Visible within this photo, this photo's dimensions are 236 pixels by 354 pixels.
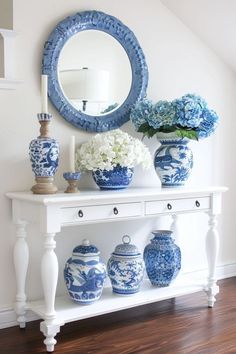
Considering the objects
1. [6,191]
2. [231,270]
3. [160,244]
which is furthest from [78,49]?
[231,270]

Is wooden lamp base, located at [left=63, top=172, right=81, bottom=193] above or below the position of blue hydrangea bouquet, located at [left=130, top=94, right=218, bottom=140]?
below

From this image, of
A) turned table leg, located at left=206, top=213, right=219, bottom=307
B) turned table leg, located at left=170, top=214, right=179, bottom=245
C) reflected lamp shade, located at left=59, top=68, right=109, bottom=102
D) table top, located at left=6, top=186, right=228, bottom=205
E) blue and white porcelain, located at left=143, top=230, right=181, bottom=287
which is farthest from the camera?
turned table leg, located at left=170, top=214, right=179, bottom=245

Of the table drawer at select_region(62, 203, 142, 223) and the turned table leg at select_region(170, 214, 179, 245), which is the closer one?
the table drawer at select_region(62, 203, 142, 223)

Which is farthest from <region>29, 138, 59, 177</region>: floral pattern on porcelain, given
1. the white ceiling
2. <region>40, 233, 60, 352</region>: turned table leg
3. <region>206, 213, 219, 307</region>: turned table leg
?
the white ceiling

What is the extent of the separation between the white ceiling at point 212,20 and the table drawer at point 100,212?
1.38 m

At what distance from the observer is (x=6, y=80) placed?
8.61 feet

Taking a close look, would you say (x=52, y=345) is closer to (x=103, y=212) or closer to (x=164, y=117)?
(x=103, y=212)

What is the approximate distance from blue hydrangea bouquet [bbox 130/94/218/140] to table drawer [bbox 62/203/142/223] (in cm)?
54

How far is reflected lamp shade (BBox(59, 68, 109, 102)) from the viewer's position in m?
2.87

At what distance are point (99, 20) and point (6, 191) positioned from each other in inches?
44.3

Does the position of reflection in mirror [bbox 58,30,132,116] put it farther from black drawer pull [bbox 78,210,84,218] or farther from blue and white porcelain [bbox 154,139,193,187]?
black drawer pull [bbox 78,210,84,218]

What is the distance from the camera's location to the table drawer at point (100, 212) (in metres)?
2.44

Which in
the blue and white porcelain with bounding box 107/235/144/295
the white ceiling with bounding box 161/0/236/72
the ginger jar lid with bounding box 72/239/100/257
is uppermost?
the white ceiling with bounding box 161/0/236/72

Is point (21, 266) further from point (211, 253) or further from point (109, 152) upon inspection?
point (211, 253)
